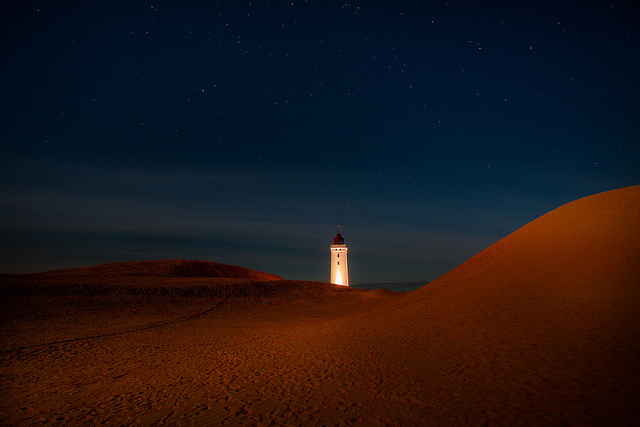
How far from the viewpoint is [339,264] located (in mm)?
63188

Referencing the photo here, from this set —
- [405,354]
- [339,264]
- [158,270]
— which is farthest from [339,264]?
[405,354]

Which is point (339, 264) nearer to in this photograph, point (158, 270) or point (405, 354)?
point (158, 270)

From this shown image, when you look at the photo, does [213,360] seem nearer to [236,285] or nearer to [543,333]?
[543,333]

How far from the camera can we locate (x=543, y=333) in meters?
10.9

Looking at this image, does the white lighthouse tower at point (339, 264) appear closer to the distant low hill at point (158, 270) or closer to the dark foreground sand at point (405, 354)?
the distant low hill at point (158, 270)

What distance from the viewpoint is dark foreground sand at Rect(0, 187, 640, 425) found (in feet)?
24.6

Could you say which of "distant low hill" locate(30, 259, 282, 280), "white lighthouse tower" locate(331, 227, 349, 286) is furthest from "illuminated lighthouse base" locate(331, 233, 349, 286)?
"distant low hill" locate(30, 259, 282, 280)

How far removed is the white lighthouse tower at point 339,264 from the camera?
6266cm

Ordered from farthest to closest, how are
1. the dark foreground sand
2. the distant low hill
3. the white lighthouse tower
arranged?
1. the white lighthouse tower
2. the distant low hill
3. the dark foreground sand

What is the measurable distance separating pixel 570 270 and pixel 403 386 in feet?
41.6

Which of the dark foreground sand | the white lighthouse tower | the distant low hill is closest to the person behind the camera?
the dark foreground sand

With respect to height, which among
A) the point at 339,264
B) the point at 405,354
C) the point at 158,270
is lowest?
the point at 405,354

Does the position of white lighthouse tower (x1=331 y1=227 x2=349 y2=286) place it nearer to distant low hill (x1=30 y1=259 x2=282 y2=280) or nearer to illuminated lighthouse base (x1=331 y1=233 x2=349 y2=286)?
illuminated lighthouse base (x1=331 y1=233 x2=349 y2=286)

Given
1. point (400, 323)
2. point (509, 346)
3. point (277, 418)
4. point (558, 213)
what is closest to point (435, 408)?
point (277, 418)
